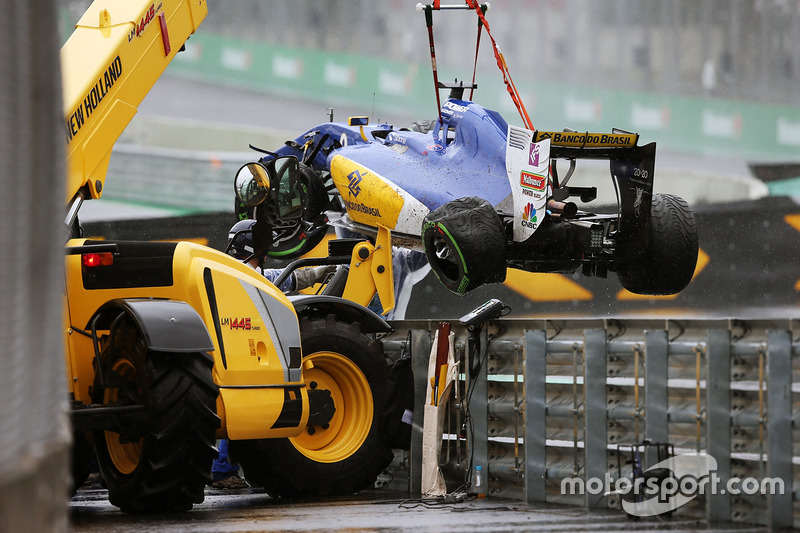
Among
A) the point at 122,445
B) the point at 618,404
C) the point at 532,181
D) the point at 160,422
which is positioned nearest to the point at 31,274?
the point at 160,422

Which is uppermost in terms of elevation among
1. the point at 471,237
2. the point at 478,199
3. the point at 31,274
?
the point at 478,199

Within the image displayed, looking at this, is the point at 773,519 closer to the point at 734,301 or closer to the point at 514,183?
the point at 514,183

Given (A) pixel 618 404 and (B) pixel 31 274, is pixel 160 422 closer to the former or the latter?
(A) pixel 618 404

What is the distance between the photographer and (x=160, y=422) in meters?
5.97

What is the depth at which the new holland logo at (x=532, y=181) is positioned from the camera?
7598 mm

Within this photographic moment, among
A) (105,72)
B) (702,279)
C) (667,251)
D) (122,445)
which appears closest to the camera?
(122,445)

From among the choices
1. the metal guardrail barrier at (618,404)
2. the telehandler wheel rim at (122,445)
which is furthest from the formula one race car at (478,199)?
the telehandler wheel rim at (122,445)

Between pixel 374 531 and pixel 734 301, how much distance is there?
904cm

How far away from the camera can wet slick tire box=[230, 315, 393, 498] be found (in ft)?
24.1

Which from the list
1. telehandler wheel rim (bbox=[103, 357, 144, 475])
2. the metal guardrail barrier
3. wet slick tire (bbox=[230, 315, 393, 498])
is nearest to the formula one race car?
the metal guardrail barrier

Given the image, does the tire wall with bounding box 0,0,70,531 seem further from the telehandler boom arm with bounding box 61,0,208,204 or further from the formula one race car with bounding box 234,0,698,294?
the formula one race car with bounding box 234,0,698,294

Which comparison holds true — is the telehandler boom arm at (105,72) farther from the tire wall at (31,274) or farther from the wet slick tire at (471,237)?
the tire wall at (31,274)

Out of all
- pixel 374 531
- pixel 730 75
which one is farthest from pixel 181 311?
pixel 730 75

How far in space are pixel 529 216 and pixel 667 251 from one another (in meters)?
1.17
